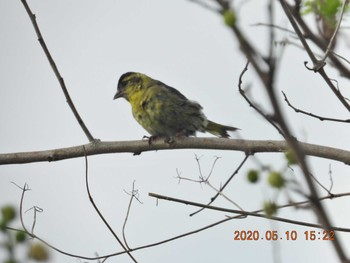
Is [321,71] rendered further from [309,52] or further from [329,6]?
[329,6]

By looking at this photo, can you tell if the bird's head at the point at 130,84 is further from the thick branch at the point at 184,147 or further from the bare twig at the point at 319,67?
the bare twig at the point at 319,67

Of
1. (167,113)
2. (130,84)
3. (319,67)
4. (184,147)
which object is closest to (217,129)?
(167,113)

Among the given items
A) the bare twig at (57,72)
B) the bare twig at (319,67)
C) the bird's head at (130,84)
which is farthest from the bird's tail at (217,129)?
the bare twig at (319,67)

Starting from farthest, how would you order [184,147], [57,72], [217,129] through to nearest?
[217,129], [184,147], [57,72]

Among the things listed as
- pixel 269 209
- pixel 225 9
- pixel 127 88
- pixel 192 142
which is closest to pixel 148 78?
pixel 127 88

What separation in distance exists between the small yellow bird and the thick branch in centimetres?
142

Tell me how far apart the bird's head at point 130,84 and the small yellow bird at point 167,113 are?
16 mm

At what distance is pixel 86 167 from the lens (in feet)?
13.2

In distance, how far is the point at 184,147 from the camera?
471cm

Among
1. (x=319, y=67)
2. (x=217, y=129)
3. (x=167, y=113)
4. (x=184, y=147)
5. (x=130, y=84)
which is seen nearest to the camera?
(x=319, y=67)

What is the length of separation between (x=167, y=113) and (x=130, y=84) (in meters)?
1.08

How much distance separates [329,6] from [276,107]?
334 centimetres

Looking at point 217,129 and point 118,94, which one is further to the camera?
point 118,94

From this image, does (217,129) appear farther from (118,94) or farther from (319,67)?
(319,67)
